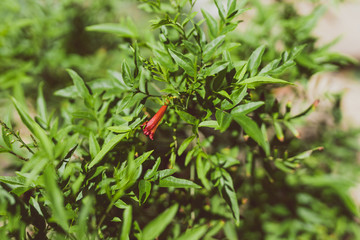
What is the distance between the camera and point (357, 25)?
346 centimetres

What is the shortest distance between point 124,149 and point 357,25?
12.7ft

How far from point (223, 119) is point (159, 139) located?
1.42ft

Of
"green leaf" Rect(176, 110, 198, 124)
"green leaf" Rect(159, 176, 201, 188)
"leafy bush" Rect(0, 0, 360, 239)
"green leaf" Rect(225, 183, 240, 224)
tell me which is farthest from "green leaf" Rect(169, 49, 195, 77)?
"green leaf" Rect(225, 183, 240, 224)

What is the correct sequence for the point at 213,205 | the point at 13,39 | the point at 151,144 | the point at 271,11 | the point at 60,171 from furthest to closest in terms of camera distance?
the point at 13,39 → the point at 271,11 → the point at 213,205 → the point at 151,144 → the point at 60,171

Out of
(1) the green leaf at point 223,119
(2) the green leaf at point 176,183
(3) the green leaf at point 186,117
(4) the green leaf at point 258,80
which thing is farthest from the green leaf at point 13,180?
(4) the green leaf at point 258,80

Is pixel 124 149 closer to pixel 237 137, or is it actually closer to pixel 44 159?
pixel 44 159

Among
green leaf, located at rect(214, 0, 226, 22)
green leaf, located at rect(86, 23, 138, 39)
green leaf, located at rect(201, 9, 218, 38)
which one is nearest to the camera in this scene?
green leaf, located at rect(214, 0, 226, 22)

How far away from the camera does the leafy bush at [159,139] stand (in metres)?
0.79

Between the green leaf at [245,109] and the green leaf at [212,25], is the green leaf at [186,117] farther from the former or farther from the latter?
the green leaf at [212,25]

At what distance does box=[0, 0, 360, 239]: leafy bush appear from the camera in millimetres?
787

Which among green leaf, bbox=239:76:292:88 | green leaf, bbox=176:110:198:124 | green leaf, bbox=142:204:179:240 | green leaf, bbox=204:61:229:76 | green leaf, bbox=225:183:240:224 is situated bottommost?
green leaf, bbox=225:183:240:224

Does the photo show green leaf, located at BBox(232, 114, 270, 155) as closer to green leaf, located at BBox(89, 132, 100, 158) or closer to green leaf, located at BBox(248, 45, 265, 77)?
green leaf, located at BBox(248, 45, 265, 77)

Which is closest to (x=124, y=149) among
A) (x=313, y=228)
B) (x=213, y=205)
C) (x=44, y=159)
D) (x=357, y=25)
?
(x=44, y=159)

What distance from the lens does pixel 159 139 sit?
1.15 m
